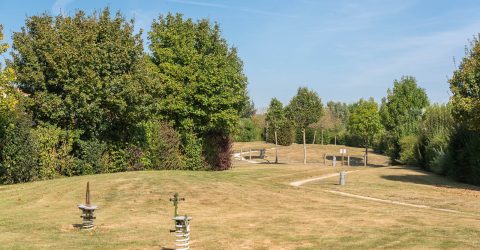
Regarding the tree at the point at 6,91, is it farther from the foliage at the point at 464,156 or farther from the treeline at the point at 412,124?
the foliage at the point at 464,156

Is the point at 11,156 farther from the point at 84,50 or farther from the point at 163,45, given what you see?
the point at 163,45

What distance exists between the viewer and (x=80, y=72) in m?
30.7

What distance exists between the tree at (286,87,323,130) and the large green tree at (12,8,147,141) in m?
43.9

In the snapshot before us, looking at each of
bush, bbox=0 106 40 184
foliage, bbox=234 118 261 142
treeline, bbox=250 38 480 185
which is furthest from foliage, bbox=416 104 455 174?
foliage, bbox=234 118 261 142

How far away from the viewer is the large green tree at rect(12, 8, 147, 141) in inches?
1187

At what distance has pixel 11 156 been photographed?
91.6 ft

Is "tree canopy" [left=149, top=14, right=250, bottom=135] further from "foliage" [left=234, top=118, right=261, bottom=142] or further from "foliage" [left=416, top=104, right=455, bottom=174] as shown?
"foliage" [left=234, top=118, right=261, bottom=142]

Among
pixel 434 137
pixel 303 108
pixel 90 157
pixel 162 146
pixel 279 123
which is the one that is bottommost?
pixel 90 157

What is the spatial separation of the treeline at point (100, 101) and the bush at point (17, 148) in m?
0.06

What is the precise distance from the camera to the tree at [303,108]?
2933 inches

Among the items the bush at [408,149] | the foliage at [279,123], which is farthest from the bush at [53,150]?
the foliage at [279,123]

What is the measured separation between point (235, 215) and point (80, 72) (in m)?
16.8

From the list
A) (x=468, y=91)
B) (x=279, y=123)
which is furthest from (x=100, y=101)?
(x=279, y=123)

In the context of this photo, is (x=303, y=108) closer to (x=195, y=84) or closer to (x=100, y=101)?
(x=195, y=84)
